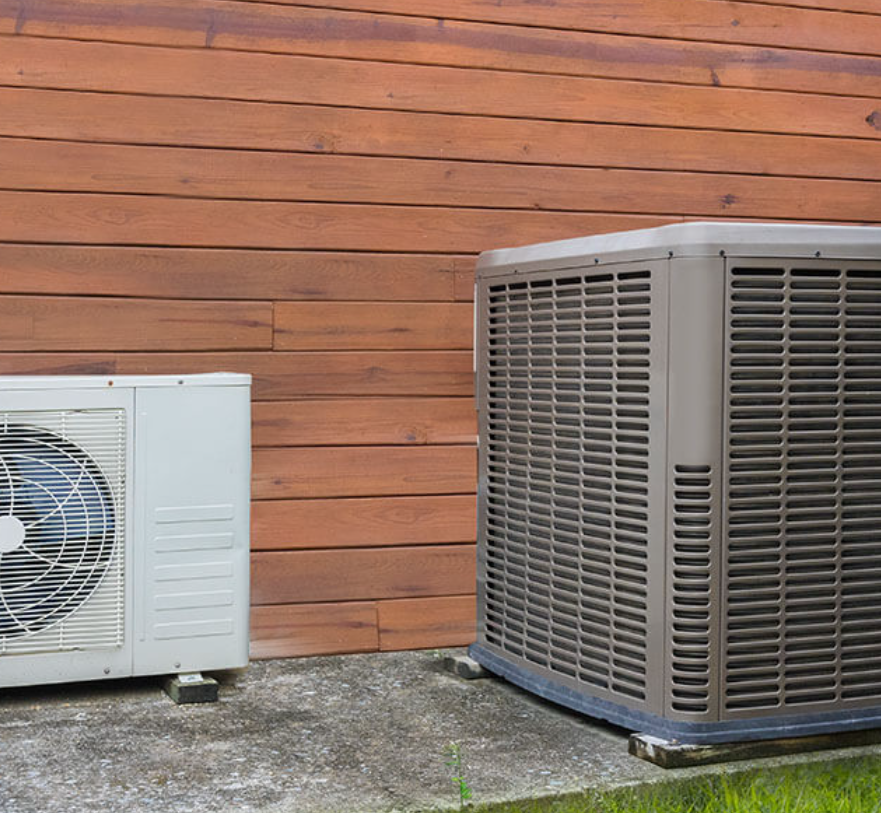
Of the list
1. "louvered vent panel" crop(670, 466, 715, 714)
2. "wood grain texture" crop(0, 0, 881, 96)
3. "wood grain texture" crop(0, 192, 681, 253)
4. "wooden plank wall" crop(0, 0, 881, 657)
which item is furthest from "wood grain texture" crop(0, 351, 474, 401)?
"louvered vent panel" crop(670, 466, 715, 714)

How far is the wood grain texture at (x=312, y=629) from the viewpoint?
3.08 metres

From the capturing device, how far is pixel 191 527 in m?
2.71

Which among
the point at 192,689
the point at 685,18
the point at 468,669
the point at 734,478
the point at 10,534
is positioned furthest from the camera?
the point at 685,18

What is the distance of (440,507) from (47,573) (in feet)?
3.38

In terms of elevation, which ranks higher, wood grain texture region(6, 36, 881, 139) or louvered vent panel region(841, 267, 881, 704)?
wood grain texture region(6, 36, 881, 139)

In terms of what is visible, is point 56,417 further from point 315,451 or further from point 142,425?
point 315,451

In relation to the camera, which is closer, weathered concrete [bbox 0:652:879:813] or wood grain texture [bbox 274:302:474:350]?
weathered concrete [bbox 0:652:879:813]

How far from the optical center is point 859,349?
2393 millimetres

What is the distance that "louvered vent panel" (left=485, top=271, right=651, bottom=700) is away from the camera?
244cm

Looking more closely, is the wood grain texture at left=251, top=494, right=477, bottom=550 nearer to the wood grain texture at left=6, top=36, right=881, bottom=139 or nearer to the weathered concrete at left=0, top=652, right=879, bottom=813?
the weathered concrete at left=0, top=652, right=879, bottom=813

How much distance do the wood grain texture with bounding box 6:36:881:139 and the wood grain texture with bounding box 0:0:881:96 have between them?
27 millimetres

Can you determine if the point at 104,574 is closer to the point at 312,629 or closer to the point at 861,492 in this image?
the point at 312,629

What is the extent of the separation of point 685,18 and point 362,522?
1617 mm

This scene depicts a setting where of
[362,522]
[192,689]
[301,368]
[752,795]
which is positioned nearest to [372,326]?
[301,368]
